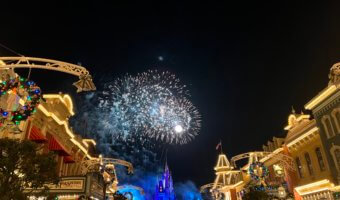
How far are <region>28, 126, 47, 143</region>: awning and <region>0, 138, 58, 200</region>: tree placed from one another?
42.5 feet

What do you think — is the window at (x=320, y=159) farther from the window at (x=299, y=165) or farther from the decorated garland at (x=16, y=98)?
the decorated garland at (x=16, y=98)

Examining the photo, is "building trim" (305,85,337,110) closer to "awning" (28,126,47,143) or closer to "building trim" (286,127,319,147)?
"building trim" (286,127,319,147)

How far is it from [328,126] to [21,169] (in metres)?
25.8

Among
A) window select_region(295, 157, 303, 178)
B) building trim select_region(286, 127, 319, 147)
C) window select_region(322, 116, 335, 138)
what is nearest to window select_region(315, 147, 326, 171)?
building trim select_region(286, 127, 319, 147)

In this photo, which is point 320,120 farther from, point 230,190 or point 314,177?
point 230,190

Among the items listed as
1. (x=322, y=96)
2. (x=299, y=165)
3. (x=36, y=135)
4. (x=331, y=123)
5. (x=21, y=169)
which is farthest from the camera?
(x=299, y=165)

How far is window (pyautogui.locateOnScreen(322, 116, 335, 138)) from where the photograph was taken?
27405 mm

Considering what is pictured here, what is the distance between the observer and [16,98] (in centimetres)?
1402

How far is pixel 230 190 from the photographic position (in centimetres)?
6022

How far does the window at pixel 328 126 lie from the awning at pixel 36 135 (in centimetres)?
2492

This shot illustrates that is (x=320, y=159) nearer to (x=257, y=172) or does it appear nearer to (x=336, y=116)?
(x=336, y=116)

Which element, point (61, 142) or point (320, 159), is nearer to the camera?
point (320, 159)

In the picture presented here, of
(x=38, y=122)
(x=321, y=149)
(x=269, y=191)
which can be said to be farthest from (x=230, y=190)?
(x=38, y=122)

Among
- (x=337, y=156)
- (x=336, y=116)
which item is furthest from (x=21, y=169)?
(x=336, y=116)
